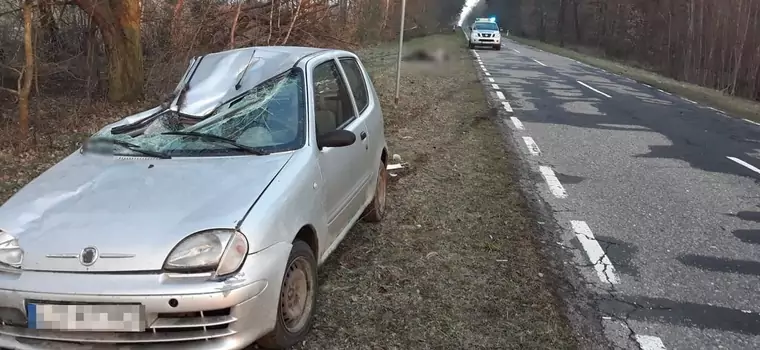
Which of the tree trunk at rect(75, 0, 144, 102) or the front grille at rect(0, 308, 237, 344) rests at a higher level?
the tree trunk at rect(75, 0, 144, 102)

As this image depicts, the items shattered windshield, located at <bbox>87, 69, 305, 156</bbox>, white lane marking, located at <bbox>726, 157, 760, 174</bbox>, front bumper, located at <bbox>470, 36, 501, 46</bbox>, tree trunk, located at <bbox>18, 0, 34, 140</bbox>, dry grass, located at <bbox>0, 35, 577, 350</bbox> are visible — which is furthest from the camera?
front bumper, located at <bbox>470, 36, 501, 46</bbox>

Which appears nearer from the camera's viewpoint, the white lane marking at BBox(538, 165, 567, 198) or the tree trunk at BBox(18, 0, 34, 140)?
the white lane marking at BBox(538, 165, 567, 198)

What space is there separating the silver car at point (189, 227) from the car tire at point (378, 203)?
0.95 metres

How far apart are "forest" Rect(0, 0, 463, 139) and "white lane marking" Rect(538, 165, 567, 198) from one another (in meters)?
6.25

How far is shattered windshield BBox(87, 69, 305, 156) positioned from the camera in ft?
12.2

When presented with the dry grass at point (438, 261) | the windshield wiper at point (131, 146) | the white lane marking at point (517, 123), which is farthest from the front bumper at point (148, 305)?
the white lane marking at point (517, 123)

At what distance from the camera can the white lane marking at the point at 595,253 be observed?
4426 mm

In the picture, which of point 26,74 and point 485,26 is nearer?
point 26,74

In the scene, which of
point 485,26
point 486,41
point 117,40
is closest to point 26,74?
point 117,40

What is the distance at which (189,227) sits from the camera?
2.85 meters

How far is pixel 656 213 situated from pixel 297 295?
405cm

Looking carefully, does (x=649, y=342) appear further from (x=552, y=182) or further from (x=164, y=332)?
(x=552, y=182)

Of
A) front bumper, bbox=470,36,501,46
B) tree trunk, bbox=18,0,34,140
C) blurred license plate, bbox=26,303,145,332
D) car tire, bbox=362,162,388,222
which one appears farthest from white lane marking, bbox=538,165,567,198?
front bumper, bbox=470,36,501,46

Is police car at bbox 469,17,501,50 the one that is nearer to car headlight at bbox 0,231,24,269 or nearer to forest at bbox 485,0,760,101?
forest at bbox 485,0,760,101
